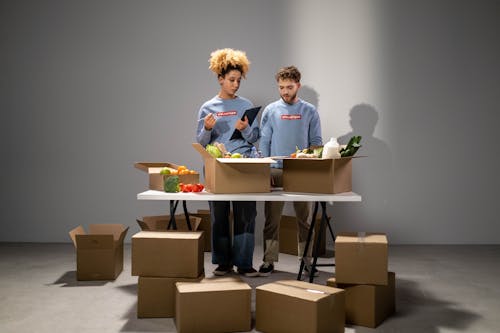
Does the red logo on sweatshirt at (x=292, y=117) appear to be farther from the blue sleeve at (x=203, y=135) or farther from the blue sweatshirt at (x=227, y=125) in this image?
the blue sleeve at (x=203, y=135)

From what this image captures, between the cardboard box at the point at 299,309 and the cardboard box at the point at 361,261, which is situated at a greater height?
the cardboard box at the point at 361,261

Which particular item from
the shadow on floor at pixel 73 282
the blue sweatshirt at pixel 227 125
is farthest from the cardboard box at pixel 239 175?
the shadow on floor at pixel 73 282

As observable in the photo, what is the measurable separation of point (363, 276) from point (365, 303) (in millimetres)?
150

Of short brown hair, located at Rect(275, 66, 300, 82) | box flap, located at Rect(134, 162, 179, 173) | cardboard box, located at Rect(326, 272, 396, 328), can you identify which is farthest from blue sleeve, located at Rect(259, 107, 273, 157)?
cardboard box, located at Rect(326, 272, 396, 328)

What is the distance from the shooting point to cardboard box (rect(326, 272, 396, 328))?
295 cm

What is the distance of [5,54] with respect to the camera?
553cm

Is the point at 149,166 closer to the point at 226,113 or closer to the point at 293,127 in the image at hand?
the point at 226,113

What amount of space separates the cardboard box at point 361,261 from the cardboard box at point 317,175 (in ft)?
1.19

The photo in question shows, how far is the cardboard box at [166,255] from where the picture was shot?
119 inches

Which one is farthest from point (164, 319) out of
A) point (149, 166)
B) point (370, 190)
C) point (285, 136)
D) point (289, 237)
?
point (370, 190)

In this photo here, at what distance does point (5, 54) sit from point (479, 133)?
481 centimetres

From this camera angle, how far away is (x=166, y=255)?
3.05 m

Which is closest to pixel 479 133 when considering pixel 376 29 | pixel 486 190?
pixel 486 190

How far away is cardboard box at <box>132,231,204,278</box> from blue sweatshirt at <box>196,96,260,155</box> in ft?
3.46
